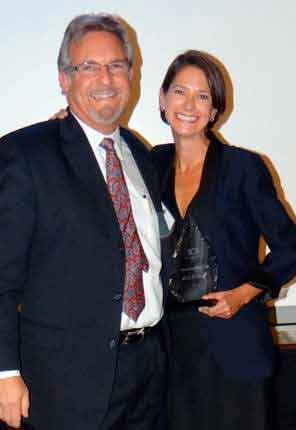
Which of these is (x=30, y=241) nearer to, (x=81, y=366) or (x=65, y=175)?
Result: (x=65, y=175)

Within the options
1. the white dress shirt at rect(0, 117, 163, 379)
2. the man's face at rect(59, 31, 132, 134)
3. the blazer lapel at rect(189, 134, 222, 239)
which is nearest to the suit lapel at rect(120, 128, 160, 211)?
the white dress shirt at rect(0, 117, 163, 379)

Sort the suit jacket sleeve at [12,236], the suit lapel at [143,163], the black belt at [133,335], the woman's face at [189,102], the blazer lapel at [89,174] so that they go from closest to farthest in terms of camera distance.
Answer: the suit jacket sleeve at [12,236] < the blazer lapel at [89,174] < the black belt at [133,335] < the suit lapel at [143,163] < the woman's face at [189,102]

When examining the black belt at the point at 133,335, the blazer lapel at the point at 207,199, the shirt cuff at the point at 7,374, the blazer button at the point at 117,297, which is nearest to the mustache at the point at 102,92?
the blazer lapel at the point at 207,199

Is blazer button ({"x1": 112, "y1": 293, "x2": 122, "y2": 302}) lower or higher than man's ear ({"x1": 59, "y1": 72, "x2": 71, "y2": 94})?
lower

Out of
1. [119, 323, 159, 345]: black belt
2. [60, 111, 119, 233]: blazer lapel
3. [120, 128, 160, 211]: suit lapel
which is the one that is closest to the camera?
[60, 111, 119, 233]: blazer lapel

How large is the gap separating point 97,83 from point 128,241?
46 centimetres

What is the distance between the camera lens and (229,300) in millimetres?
1961

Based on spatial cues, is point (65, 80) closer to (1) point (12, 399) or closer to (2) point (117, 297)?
(2) point (117, 297)

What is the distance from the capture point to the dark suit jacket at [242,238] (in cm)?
198

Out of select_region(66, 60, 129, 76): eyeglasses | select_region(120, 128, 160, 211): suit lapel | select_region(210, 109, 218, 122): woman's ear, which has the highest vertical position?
select_region(66, 60, 129, 76): eyeglasses

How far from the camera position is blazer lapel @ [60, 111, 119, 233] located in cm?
166

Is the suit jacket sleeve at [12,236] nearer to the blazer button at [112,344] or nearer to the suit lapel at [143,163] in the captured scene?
the blazer button at [112,344]

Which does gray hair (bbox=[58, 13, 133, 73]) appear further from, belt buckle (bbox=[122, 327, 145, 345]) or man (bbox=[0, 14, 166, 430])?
belt buckle (bbox=[122, 327, 145, 345])

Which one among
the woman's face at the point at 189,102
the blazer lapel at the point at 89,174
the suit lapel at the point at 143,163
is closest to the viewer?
the blazer lapel at the point at 89,174
